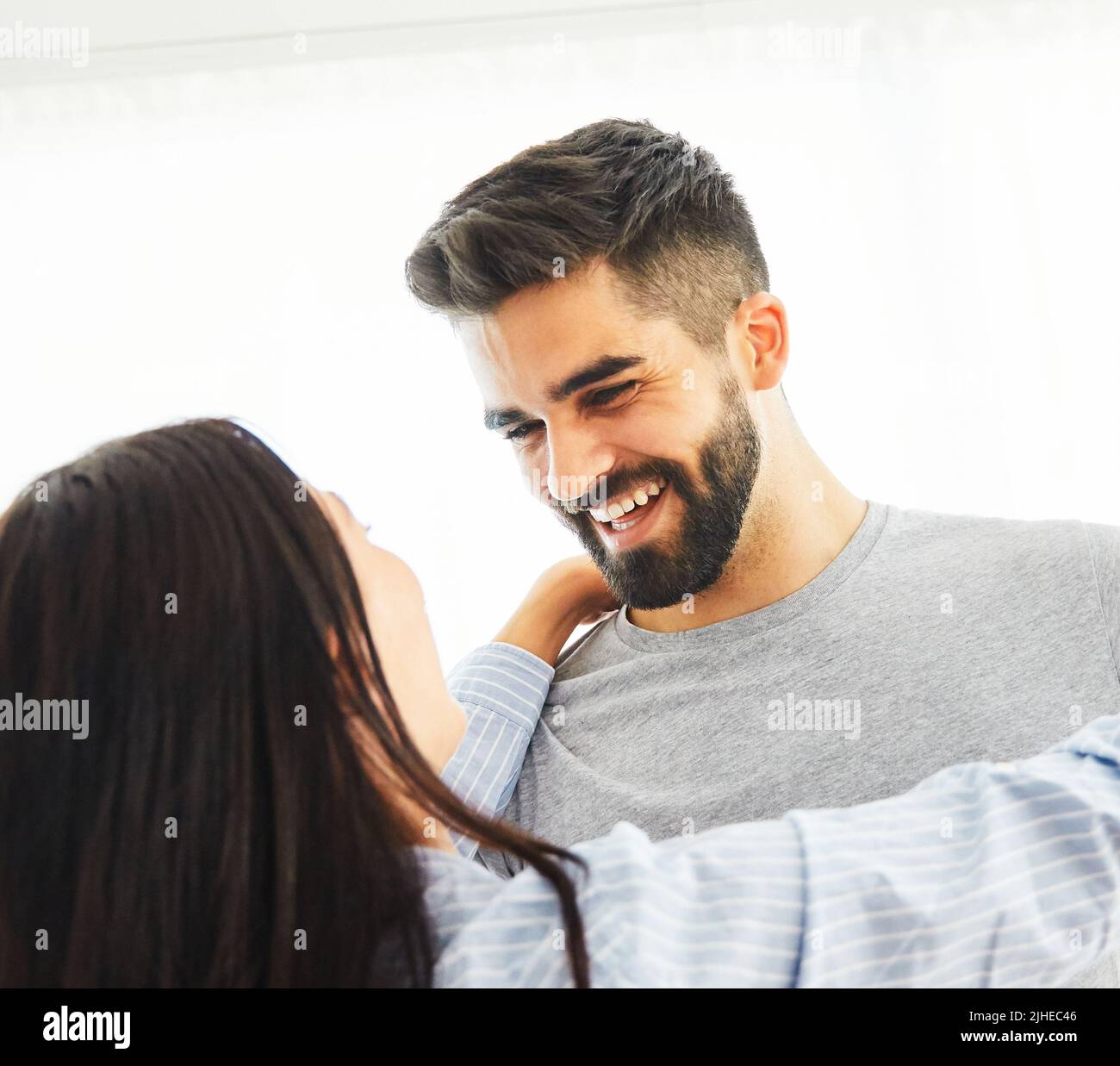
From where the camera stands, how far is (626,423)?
1.18 meters

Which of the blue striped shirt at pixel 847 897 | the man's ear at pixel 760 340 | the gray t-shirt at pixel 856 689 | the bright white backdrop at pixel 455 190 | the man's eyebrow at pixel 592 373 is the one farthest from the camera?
the bright white backdrop at pixel 455 190

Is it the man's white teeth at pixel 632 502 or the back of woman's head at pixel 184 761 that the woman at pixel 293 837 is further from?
the man's white teeth at pixel 632 502

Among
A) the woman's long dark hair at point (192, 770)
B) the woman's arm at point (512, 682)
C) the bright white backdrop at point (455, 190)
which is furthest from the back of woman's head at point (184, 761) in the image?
the bright white backdrop at point (455, 190)

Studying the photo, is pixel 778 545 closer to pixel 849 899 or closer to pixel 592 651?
pixel 592 651

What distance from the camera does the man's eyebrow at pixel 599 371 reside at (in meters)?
1.15

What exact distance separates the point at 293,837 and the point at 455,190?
66.1 inches

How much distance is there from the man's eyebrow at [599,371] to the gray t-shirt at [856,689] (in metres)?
0.32

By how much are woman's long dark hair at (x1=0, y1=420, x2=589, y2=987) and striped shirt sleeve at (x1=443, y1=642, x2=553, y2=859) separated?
0.40 metres

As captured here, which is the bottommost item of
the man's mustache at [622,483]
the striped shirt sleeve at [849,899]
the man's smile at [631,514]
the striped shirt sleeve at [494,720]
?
the striped shirt sleeve at [849,899]

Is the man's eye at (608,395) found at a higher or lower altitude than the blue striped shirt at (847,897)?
higher

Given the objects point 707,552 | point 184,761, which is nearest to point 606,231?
point 707,552

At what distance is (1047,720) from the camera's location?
1.02 m

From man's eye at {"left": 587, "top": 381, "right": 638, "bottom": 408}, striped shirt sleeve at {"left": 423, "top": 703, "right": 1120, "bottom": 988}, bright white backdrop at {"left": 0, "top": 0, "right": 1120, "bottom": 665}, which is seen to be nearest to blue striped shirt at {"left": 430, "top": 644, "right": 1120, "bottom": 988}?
striped shirt sleeve at {"left": 423, "top": 703, "right": 1120, "bottom": 988}
